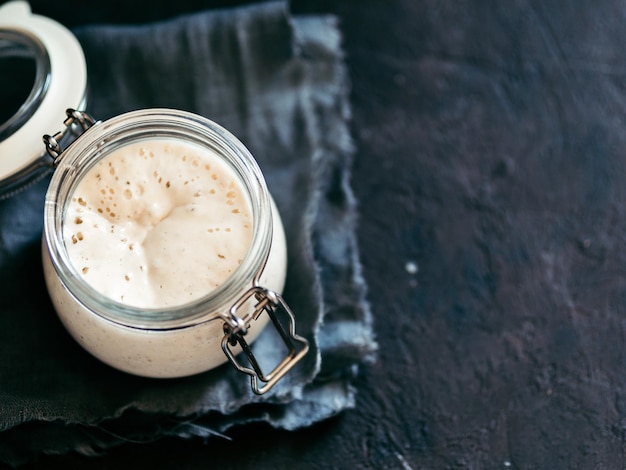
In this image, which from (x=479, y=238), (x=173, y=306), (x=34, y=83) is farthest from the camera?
(x=479, y=238)

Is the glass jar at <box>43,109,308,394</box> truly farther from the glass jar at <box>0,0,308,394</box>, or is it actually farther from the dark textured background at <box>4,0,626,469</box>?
the dark textured background at <box>4,0,626,469</box>

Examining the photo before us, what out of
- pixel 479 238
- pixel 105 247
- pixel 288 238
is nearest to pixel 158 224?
pixel 105 247

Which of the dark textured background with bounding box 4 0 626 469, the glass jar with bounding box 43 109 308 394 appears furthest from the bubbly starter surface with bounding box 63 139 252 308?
the dark textured background with bounding box 4 0 626 469

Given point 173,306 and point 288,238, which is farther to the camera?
point 288,238

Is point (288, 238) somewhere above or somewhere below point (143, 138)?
below

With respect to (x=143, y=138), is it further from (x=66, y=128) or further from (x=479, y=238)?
(x=479, y=238)

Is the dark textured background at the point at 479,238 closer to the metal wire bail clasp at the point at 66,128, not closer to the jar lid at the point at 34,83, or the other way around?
the jar lid at the point at 34,83
